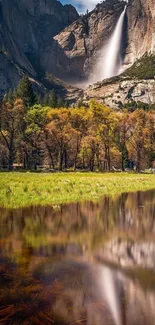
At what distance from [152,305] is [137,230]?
706 centimetres

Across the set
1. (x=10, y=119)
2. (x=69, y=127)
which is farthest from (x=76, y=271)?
(x=10, y=119)

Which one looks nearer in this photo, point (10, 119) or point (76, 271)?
point (76, 271)

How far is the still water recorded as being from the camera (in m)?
6.01

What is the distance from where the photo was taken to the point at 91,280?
25.2 feet

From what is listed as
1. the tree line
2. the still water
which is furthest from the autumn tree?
the still water

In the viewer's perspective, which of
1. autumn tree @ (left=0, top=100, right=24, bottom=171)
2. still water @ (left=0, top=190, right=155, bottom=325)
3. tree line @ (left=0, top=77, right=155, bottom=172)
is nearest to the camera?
still water @ (left=0, top=190, right=155, bottom=325)

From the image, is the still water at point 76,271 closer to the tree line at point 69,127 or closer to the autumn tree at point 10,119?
the autumn tree at point 10,119

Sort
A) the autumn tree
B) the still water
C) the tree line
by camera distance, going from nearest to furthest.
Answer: the still water
the autumn tree
the tree line

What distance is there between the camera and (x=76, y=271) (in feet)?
27.1

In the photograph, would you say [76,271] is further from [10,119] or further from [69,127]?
[10,119]

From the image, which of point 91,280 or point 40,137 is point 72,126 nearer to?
Answer: point 40,137

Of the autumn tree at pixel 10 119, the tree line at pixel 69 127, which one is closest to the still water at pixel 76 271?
the autumn tree at pixel 10 119

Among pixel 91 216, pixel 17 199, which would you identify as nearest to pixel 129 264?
pixel 91 216

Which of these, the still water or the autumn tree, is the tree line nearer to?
the autumn tree
